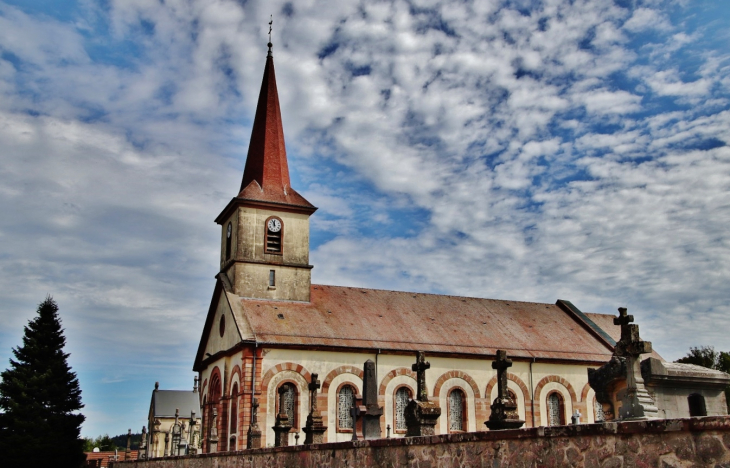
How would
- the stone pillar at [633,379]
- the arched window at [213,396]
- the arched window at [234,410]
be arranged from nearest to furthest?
the stone pillar at [633,379], the arched window at [234,410], the arched window at [213,396]

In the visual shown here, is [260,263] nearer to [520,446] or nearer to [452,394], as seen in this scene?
[452,394]

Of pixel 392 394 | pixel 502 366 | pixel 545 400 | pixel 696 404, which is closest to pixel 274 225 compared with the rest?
pixel 392 394

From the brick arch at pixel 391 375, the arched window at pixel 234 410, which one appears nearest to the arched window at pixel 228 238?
the arched window at pixel 234 410

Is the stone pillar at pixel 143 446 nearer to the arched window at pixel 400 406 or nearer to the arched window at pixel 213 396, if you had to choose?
the arched window at pixel 213 396

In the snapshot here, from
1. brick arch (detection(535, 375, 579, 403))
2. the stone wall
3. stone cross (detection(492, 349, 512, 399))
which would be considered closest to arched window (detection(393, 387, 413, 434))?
brick arch (detection(535, 375, 579, 403))

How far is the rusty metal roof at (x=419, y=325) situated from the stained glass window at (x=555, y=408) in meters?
2.06

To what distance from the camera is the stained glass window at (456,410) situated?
32625 mm

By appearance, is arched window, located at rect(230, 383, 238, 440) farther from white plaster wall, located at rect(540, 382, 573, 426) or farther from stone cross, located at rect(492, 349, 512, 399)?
stone cross, located at rect(492, 349, 512, 399)

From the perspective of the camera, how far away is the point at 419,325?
1378 inches

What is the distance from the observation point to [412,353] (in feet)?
108

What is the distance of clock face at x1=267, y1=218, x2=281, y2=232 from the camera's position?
35.1 m

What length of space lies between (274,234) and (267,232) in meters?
0.40

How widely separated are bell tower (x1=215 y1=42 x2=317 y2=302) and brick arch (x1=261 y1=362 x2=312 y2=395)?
4.50 meters

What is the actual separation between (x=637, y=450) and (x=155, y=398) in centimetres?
4258
